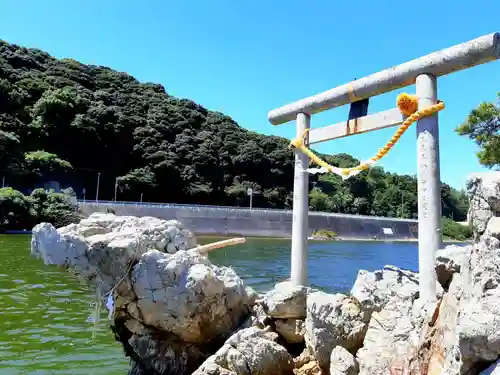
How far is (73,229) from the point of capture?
4895 mm

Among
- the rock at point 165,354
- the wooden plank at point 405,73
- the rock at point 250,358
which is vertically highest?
the wooden plank at point 405,73

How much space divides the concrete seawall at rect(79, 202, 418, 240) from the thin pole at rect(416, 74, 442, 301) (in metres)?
33.7

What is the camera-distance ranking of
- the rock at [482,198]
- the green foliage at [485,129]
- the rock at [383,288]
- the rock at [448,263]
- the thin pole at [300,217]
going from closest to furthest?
the rock at [482,198] → the rock at [448,263] → the rock at [383,288] → the thin pole at [300,217] → the green foliage at [485,129]

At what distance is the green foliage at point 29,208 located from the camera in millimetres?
28703

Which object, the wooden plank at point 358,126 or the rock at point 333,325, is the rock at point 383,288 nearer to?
the rock at point 333,325

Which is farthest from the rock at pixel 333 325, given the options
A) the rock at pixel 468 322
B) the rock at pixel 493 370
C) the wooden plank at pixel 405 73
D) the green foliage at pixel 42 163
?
the green foliage at pixel 42 163

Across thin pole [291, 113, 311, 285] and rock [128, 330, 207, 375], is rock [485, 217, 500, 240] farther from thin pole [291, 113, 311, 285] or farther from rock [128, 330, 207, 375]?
rock [128, 330, 207, 375]

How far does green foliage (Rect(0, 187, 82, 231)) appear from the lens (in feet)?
94.2

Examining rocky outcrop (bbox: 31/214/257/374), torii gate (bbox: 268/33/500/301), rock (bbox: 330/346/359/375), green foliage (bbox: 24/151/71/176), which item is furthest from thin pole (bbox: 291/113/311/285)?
green foliage (bbox: 24/151/71/176)

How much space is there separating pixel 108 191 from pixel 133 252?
1786 inches

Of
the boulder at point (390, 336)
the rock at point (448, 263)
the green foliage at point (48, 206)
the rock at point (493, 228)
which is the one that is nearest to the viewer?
the rock at point (493, 228)

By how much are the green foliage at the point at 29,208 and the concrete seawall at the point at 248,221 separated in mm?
4218

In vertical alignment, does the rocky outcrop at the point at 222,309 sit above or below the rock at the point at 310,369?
above

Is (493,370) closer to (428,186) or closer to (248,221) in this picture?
(428,186)
